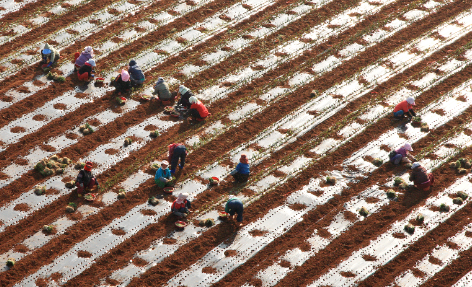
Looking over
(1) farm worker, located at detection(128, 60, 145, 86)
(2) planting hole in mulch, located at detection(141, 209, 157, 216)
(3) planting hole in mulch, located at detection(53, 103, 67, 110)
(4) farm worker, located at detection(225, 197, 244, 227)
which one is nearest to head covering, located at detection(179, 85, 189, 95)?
(1) farm worker, located at detection(128, 60, 145, 86)

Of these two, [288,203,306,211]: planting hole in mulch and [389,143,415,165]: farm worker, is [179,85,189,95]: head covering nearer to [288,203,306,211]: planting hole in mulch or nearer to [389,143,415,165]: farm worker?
[288,203,306,211]: planting hole in mulch

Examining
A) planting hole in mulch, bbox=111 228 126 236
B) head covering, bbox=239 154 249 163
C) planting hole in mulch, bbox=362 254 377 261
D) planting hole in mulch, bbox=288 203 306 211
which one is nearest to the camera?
planting hole in mulch, bbox=362 254 377 261

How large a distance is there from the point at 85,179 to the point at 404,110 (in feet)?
32.8

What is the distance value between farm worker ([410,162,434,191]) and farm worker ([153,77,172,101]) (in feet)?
25.3

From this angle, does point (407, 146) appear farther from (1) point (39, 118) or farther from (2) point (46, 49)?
(2) point (46, 49)

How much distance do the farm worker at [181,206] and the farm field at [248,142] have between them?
284 millimetres

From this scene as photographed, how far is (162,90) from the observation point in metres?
17.0

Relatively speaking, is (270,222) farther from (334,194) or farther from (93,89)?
(93,89)

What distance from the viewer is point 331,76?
1873cm

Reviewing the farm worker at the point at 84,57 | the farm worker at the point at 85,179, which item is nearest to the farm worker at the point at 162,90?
the farm worker at the point at 84,57

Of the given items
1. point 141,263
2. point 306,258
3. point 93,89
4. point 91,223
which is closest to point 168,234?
point 141,263

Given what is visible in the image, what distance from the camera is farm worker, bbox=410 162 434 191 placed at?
48.3ft

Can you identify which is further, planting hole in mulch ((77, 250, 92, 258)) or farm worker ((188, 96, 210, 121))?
farm worker ((188, 96, 210, 121))

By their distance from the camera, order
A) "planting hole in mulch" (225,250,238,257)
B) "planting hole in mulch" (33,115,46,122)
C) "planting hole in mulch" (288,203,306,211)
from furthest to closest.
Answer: "planting hole in mulch" (33,115,46,122) → "planting hole in mulch" (288,203,306,211) → "planting hole in mulch" (225,250,238,257)
